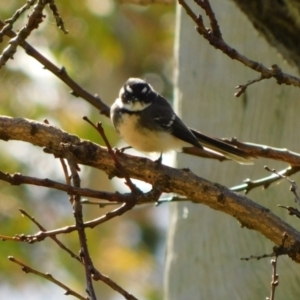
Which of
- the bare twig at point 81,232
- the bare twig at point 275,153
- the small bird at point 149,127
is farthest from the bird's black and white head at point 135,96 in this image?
the bare twig at point 81,232

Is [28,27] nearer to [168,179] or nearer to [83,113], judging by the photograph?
[168,179]

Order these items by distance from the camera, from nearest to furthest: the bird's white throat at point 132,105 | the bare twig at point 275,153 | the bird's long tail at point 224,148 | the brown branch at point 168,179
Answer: the brown branch at point 168,179 → the bare twig at point 275,153 → the bird's long tail at point 224,148 → the bird's white throat at point 132,105

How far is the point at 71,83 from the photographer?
2604mm

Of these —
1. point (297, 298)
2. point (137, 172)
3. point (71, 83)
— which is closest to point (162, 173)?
point (137, 172)

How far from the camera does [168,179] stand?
1936 millimetres

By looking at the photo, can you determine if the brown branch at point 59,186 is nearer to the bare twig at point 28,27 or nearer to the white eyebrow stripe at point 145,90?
the bare twig at point 28,27

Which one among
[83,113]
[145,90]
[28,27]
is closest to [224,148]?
[145,90]

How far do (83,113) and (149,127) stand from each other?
15.2 ft

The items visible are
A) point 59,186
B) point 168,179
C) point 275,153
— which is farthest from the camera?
point 275,153

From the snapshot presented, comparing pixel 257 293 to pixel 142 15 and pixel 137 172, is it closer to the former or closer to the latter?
pixel 137 172

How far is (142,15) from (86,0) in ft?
9.50

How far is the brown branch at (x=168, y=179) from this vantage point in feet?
6.23

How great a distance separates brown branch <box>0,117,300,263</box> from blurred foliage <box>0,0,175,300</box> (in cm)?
329

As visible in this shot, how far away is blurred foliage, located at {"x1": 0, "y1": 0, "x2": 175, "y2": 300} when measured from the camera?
645cm
